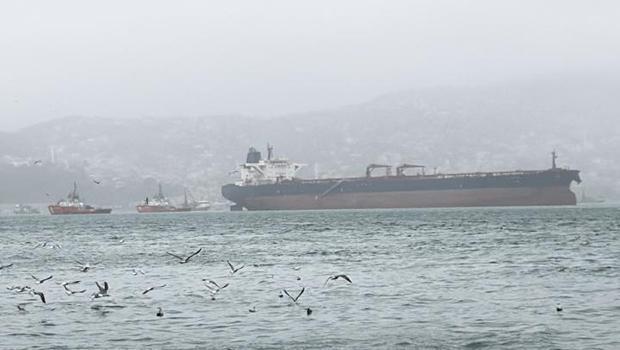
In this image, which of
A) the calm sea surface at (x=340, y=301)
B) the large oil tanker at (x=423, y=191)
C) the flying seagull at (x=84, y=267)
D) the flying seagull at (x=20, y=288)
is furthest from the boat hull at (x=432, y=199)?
the flying seagull at (x=20, y=288)

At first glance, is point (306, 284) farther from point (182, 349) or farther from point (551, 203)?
point (551, 203)

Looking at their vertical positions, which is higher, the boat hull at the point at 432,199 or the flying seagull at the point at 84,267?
the boat hull at the point at 432,199

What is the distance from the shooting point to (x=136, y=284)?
4569cm

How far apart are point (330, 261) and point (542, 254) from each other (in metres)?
14.4

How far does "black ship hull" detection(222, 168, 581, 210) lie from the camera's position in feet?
521

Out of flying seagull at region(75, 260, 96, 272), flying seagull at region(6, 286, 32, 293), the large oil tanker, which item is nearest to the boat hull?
the large oil tanker

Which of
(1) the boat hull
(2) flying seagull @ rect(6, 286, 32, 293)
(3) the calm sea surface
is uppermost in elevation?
(1) the boat hull

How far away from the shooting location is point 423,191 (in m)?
167

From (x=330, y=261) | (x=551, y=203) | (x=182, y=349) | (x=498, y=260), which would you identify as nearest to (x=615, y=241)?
(x=498, y=260)

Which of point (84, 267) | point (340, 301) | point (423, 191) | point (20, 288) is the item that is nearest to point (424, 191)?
point (423, 191)

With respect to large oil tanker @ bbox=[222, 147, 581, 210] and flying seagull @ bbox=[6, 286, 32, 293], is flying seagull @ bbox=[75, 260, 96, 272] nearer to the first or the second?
flying seagull @ bbox=[6, 286, 32, 293]

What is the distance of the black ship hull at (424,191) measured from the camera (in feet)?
521

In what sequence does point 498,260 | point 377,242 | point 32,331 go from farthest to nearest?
point 377,242, point 498,260, point 32,331

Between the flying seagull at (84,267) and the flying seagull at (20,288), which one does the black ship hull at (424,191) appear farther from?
the flying seagull at (20,288)
